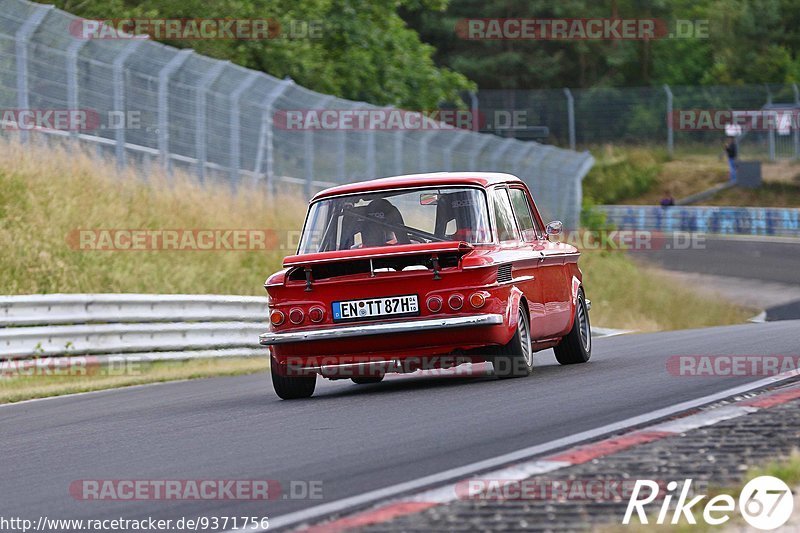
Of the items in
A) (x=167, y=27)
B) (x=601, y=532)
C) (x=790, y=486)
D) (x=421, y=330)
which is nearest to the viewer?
(x=601, y=532)

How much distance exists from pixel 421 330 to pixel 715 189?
50.4m

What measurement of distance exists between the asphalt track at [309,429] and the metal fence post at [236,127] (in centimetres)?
1223

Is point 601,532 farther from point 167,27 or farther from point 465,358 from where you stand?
point 167,27

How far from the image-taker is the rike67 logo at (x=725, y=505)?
480 centimetres

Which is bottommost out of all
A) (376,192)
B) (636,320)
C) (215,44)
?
(636,320)

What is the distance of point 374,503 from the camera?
5.45 meters

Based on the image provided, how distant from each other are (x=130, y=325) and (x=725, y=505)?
39.8 feet

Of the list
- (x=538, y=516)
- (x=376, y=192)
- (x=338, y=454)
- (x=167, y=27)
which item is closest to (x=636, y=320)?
(x=167, y=27)

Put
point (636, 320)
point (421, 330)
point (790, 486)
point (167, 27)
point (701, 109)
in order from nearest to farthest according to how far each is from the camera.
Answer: point (790, 486), point (421, 330), point (636, 320), point (167, 27), point (701, 109)

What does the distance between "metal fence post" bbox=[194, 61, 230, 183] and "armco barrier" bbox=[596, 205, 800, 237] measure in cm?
2607

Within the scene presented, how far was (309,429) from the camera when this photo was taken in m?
8.20

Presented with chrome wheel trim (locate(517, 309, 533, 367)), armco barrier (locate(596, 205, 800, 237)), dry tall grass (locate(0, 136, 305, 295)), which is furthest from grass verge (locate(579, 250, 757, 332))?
armco barrier (locate(596, 205, 800, 237))

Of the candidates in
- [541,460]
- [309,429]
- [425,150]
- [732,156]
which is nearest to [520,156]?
[425,150]

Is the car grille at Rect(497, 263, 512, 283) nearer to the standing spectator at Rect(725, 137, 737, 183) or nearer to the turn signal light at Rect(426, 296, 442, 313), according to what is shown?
the turn signal light at Rect(426, 296, 442, 313)
